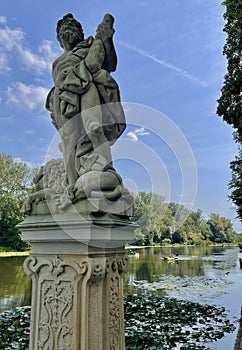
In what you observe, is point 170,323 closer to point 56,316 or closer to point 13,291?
point 56,316

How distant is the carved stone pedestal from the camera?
7.17 ft

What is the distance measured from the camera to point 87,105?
8.41 ft

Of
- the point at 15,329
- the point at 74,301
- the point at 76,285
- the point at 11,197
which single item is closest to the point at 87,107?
the point at 76,285

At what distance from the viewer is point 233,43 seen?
34.6 ft

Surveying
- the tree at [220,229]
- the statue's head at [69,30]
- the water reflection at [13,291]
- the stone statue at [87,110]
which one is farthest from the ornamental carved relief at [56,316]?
the tree at [220,229]

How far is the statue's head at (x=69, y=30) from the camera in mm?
2791

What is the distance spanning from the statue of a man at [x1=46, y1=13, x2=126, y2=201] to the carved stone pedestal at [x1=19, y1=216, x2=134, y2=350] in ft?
1.26

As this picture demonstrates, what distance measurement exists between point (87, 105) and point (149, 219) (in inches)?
43.4

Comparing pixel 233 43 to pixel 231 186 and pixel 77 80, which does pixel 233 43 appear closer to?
pixel 231 186

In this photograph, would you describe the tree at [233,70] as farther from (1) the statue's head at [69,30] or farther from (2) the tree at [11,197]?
(2) the tree at [11,197]

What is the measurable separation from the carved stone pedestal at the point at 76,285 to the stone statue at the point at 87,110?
0.80ft

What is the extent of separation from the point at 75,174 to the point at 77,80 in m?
0.76

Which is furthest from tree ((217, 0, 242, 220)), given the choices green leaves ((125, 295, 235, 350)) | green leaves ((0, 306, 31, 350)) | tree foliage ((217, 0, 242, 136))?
green leaves ((0, 306, 31, 350))

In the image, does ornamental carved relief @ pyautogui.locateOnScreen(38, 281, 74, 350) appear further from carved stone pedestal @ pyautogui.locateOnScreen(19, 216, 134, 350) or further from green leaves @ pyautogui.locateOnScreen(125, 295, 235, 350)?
green leaves @ pyautogui.locateOnScreen(125, 295, 235, 350)
